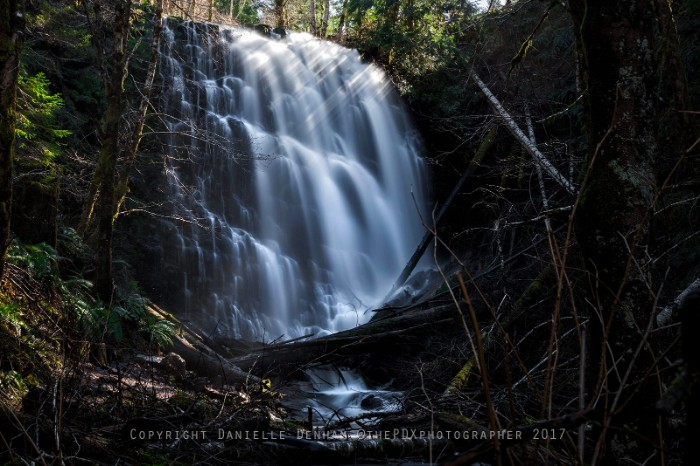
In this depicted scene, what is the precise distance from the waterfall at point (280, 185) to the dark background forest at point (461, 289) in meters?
0.92

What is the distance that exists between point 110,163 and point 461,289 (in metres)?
7.22

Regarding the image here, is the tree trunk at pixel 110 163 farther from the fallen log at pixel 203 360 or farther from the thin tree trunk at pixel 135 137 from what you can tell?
the thin tree trunk at pixel 135 137

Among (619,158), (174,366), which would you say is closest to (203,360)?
(174,366)

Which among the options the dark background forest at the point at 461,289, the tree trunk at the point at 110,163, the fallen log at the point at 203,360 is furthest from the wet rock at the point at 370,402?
the tree trunk at the point at 110,163

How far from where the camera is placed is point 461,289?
1.67 metres

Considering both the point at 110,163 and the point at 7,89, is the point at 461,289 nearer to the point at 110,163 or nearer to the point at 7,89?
the point at 7,89

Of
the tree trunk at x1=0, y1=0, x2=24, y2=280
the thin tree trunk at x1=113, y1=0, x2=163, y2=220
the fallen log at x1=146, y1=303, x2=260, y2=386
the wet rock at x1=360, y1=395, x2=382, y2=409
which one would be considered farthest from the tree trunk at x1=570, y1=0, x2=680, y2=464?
the thin tree trunk at x1=113, y1=0, x2=163, y2=220

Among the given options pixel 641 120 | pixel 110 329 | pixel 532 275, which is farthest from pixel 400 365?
pixel 641 120

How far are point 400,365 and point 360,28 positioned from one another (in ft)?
50.4

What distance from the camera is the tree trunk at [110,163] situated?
7578mm

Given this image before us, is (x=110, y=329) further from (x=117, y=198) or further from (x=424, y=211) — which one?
(x=424, y=211)

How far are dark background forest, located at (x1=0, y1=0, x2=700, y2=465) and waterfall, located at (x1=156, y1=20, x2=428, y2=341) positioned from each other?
924 mm

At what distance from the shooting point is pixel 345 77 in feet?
60.4

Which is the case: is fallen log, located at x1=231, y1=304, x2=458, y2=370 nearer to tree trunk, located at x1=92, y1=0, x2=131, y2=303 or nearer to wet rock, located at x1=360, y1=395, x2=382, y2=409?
wet rock, located at x1=360, y1=395, x2=382, y2=409
